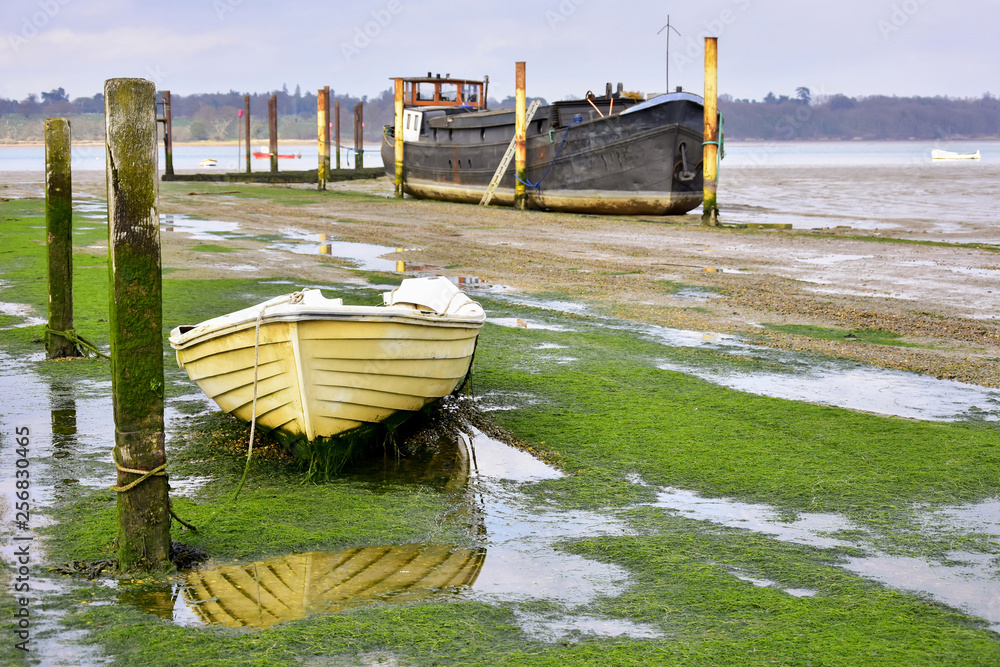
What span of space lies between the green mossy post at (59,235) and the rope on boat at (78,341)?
0.02m

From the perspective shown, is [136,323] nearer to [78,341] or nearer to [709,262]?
[78,341]

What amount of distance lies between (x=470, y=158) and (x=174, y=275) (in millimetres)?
18062

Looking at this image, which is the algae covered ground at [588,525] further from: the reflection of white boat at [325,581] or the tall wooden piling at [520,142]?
the tall wooden piling at [520,142]

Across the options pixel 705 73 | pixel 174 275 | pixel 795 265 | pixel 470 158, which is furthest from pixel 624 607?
pixel 470 158

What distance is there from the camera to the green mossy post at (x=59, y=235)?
879cm

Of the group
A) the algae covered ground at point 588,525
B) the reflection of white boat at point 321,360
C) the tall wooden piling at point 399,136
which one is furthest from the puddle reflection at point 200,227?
the reflection of white boat at point 321,360

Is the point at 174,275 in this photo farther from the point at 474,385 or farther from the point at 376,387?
the point at 376,387

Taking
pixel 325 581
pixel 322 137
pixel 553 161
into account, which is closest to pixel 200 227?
pixel 553 161

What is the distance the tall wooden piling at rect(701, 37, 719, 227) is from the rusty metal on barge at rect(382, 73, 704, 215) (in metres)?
2.98

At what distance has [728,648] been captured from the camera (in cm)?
389

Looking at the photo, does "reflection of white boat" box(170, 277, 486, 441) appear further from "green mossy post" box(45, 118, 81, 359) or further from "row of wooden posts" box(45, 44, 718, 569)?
"green mossy post" box(45, 118, 81, 359)

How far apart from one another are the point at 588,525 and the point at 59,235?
19.5ft

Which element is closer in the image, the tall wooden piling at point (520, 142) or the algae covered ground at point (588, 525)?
the algae covered ground at point (588, 525)

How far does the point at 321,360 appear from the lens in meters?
5.96
